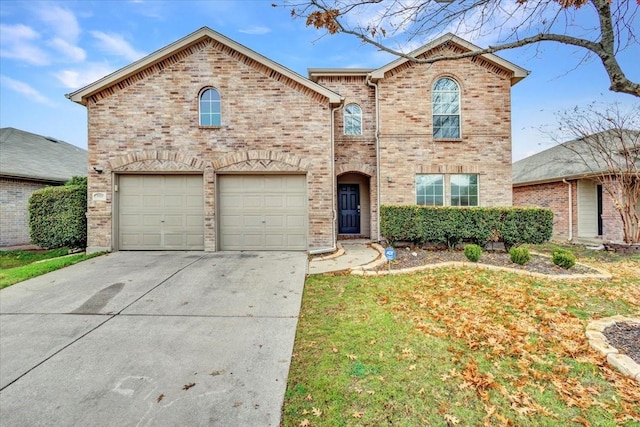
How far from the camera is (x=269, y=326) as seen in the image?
162 inches

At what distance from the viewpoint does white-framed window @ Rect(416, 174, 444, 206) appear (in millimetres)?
10750

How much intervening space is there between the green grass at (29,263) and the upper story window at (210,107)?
508cm

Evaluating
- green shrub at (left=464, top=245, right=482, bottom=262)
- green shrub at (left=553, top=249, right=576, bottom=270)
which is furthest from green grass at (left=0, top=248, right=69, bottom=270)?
green shrub at (left=553, top=249, right=576, bottom=270)

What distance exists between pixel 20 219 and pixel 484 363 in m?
15.8

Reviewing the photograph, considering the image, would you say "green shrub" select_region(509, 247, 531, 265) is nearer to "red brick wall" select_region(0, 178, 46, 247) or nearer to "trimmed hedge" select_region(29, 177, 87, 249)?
"trimmed hedge" select_region(29, 177, 87, 249)

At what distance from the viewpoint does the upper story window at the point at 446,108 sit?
10.8 meters

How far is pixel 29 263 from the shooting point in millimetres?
7977

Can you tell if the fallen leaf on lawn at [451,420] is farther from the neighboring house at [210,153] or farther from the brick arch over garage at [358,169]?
the brick arch over garage at [358,169]

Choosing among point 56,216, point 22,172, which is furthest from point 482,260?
point 22,172

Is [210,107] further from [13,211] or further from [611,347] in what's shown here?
[611,347]

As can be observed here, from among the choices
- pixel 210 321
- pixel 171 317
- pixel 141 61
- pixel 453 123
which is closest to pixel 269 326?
pixel 210 321

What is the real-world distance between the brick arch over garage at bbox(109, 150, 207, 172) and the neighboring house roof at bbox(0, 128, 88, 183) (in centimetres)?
578

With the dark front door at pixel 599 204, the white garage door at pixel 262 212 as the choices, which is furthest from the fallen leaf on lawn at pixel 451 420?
the dark front door at pixel 599 204

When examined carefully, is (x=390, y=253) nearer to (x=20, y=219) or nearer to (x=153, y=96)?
(x=153, y=96)
